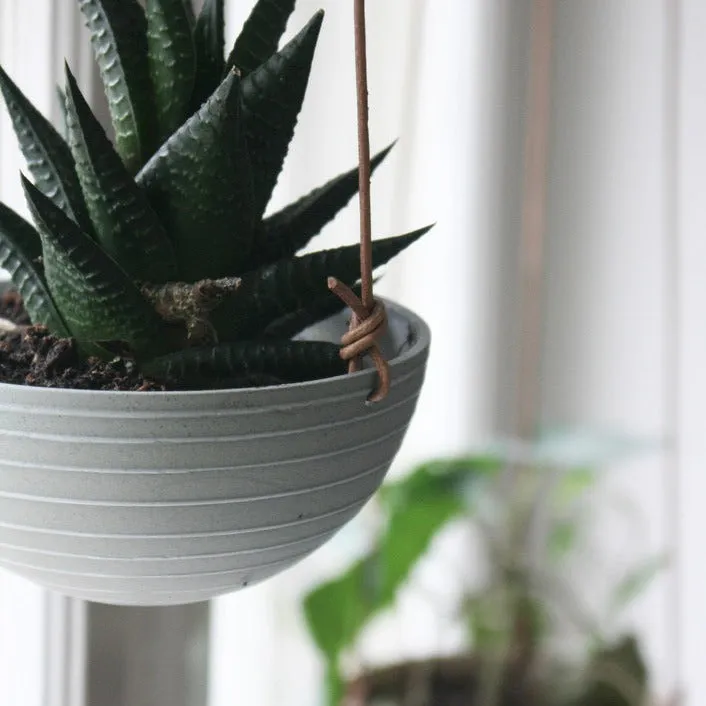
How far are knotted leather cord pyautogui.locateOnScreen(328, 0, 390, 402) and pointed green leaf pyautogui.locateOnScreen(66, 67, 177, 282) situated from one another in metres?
0.10

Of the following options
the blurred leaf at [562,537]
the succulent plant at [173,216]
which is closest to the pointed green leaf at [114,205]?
the succulent plant at [173,216]

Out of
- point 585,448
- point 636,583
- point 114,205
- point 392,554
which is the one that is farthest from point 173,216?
point 636,583

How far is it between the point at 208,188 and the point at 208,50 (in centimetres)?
13

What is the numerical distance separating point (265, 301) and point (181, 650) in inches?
39.3

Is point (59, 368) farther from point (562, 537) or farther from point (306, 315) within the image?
point (562, 537)

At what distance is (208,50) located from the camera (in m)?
0.58

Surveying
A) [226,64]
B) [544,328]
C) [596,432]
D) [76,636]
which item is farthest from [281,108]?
[544,328]

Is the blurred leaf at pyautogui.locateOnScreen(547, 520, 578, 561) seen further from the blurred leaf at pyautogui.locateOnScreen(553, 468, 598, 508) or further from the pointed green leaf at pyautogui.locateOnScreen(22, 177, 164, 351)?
the pointed green leaf at pyautogui.locateOnScreen(22, 177, 164, 351)

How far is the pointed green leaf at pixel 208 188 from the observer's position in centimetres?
46

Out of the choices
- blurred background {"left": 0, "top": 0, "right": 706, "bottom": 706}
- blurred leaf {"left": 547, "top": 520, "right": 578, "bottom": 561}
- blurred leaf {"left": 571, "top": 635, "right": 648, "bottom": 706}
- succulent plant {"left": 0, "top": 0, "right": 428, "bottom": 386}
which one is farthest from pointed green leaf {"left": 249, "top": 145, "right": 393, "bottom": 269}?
blurred leaf {"left": 547, "top": 520, "right": 578, "bottom": 561}

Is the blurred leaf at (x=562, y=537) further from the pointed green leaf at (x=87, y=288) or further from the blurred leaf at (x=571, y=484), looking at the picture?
the pointed green leaf at (x=87, y=288)

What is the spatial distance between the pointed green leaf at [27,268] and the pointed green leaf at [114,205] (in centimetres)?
5

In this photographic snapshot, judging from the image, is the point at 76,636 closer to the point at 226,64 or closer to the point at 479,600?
the point at 479,600

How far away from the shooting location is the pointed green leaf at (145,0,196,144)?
1.73 ft
